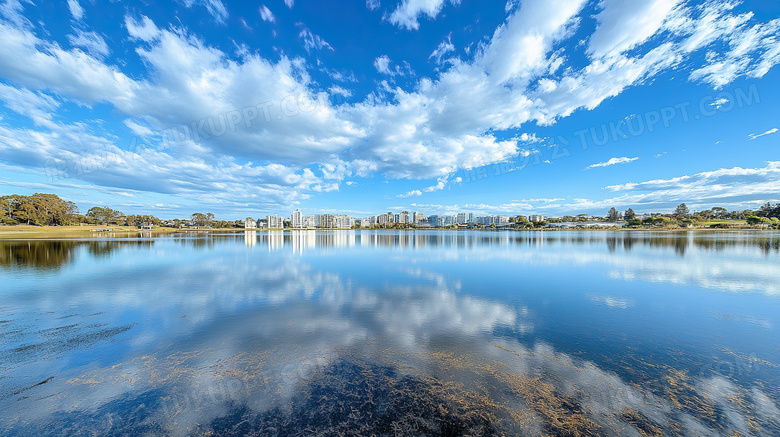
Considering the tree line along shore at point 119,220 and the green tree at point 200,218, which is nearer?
the tree line along shore at point 119,220

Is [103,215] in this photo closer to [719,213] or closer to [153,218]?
[153,218]

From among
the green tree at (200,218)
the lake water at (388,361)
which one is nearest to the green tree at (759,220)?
the lake water at (388,361)

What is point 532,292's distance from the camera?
13.9 meters

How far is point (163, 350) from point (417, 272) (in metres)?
15.0

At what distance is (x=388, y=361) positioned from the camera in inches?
265

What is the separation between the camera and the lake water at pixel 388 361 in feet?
15.3

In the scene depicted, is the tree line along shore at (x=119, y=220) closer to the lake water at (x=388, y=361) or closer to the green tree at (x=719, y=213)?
the green tree at (x=719, y=213)

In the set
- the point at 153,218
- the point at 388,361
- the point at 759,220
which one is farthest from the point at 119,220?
the point at 759,220

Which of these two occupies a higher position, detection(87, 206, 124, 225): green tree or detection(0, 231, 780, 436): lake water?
detection(87, 206, 124, 225): green tree

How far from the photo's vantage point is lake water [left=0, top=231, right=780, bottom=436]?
4656mm

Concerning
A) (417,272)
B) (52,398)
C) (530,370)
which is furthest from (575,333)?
(52,398)

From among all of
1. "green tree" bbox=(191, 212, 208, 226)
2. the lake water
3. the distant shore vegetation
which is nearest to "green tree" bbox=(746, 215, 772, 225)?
the distant shore vegetation

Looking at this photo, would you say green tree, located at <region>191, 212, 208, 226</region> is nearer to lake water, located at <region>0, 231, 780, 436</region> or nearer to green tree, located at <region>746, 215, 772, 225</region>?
lake water, located at <region>0, 231, 780, 436</region>

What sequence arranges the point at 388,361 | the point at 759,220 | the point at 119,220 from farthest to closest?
the point at 119,220, the point at 759,220, the point at 388,361
